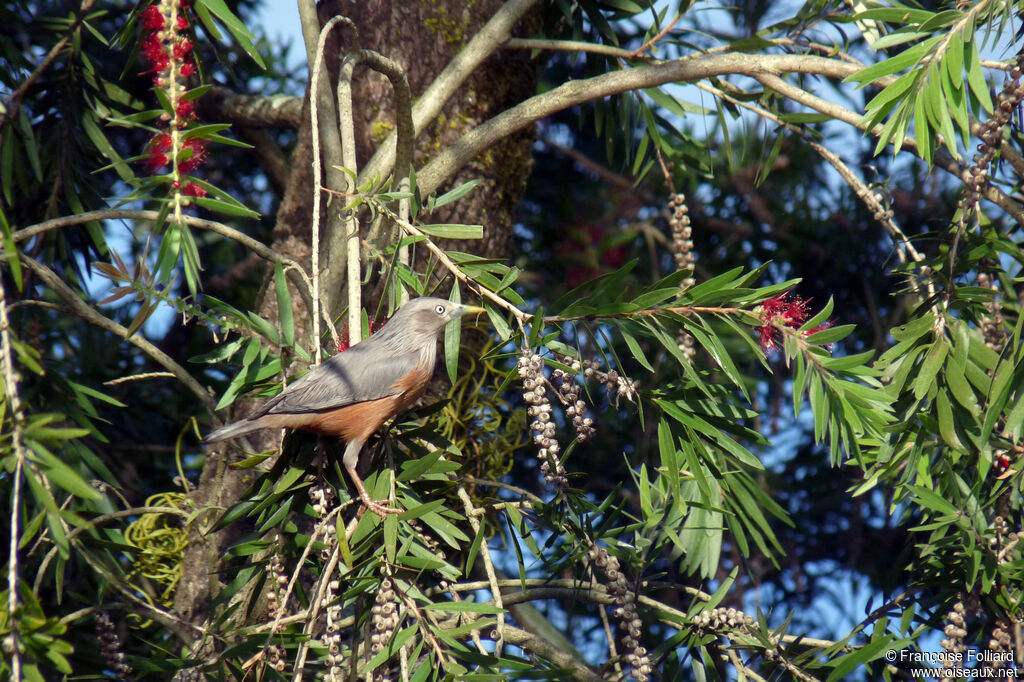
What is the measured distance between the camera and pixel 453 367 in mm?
2135

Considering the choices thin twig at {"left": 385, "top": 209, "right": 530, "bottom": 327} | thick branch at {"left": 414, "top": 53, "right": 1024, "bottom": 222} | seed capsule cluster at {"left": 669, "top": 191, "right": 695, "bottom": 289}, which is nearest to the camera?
thin twig at {"left": 385, "top": 209, "right": 530, "bottom": 327}

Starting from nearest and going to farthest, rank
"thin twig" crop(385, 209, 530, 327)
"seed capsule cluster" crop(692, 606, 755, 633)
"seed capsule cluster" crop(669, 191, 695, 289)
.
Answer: "thin twig" crop(385, 209, 530, 327), "seed capsule cluster" crop(692, 606, 755, 633), "seed capsule cluster" crop(669, 191, 695, 289)

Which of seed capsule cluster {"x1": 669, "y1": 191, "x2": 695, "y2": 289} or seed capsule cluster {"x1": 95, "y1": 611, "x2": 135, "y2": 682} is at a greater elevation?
seed capsule cluster {"x1": 669, "y1": 191, "x2": 695, "y2": 289}

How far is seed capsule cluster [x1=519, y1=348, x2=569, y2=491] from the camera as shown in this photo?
1.72 metres

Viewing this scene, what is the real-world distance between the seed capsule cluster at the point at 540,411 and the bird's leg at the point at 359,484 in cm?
36

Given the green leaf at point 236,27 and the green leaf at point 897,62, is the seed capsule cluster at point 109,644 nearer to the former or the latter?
the green leaf at point 236,27

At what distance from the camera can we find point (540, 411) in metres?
1.72

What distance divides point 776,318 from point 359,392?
3.25ft

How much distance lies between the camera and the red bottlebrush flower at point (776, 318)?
195 centimetres

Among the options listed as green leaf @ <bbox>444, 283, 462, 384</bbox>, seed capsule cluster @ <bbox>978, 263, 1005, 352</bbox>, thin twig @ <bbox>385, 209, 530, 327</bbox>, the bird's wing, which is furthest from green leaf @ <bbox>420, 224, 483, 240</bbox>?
seed capsule cluster @ <bbox>978, 263, 1005, 352</bbox>

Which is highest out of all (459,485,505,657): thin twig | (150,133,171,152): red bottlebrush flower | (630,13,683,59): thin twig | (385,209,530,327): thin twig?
(630,13,683,59): thin twig

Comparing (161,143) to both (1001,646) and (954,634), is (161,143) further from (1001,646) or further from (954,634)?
(1001,646)

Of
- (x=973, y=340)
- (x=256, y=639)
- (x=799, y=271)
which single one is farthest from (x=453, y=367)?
(x=799, y=271)

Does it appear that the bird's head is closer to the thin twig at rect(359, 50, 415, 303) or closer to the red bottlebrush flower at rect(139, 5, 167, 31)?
the thin twig at rect(359, 50, 415, 303)
